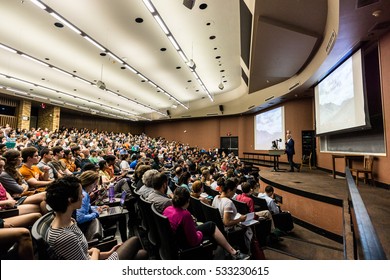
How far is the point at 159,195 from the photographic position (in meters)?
2.08

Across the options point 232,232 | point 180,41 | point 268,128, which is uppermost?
point 180,41

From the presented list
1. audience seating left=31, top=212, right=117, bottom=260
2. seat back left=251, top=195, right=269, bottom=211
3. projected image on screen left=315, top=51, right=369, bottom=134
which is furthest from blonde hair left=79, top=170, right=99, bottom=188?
projected image on screen left=315, top=51, right=369, bottom=134

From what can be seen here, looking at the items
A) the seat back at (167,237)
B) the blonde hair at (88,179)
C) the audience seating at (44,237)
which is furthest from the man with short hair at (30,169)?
the seat back at (167,237)

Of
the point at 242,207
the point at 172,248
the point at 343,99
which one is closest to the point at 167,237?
the point at 172,248

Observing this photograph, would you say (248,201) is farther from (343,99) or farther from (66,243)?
(343,99)

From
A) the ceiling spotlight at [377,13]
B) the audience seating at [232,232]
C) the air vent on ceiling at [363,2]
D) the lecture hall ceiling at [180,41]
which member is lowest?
the audience seating at [232,232]

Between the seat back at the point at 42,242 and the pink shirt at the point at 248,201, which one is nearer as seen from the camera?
the seat back at the point at 42,242

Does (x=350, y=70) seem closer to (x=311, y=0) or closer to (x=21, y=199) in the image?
(x=311, y=0)

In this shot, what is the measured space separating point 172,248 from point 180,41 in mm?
6127

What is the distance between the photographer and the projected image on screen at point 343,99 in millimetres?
3607

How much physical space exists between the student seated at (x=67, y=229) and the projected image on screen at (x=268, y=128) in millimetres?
8971

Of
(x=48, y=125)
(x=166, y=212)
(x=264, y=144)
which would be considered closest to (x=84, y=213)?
(x=166, y=212)

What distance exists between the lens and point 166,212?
1.75m

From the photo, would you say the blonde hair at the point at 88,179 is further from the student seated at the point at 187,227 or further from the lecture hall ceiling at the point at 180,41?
the lecture hall ceiling at the point at 180,41
